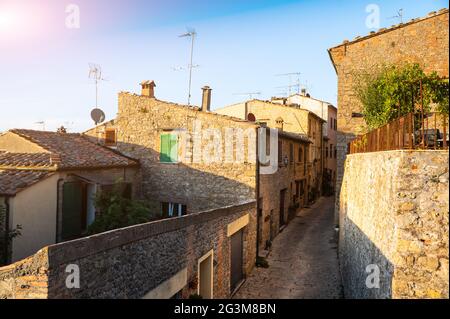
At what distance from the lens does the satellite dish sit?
17.9 meters

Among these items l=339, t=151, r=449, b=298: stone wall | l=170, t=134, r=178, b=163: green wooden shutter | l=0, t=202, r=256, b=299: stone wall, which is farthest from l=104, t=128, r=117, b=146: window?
l=339, t=151, r=449, b=298: stone wall

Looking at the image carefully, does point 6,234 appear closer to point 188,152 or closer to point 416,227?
point 188,152

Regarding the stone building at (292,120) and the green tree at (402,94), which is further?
the stone building at (292,120)

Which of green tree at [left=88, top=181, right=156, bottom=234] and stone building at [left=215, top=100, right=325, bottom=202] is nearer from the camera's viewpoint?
green tree at [left=88, top=181, right=156, bottom=234]

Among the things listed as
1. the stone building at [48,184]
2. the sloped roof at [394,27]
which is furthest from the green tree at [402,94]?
the stone building at [48,184]

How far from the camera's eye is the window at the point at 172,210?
15.1 metres

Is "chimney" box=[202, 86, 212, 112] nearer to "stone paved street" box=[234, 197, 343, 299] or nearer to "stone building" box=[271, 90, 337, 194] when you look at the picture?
"stone paved street" box=[234, 197, 343, 299]

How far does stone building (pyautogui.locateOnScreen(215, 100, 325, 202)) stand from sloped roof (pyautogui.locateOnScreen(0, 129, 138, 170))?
474 inches

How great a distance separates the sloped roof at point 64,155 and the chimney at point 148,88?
3.59 meters

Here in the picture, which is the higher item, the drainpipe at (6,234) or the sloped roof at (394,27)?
the sloped roof at (394,27)

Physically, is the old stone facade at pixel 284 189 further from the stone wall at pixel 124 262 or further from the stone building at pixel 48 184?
the stone building at pixel 48 184
